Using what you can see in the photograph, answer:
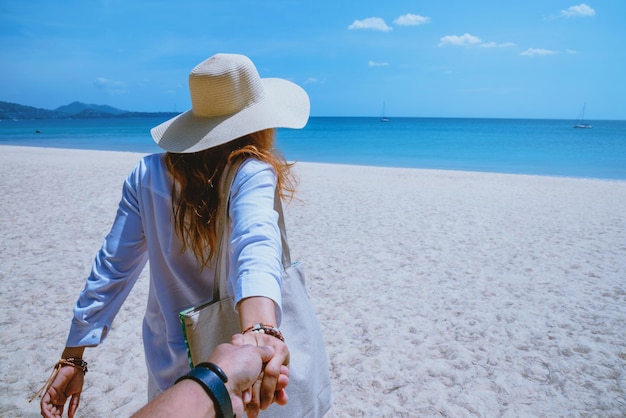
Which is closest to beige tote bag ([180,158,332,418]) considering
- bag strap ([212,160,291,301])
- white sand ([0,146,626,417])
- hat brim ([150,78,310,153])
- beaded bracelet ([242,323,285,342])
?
bag strap ([212,160,291,301])

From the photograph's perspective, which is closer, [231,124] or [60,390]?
[231,124]

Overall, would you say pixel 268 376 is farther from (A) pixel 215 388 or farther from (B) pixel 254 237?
(B) pixel 254 237

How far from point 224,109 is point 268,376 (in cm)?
80

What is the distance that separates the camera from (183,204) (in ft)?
3.78

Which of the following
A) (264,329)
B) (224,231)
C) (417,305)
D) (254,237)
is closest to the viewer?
(264,329)

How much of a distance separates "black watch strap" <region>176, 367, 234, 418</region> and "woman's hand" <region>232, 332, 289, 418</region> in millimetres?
72

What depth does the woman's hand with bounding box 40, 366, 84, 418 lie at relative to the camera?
4.13ft

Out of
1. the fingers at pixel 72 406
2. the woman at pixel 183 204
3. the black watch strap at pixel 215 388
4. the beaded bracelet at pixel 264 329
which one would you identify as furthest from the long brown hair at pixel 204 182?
the fingers at pixel 72 406

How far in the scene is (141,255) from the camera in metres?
1.33

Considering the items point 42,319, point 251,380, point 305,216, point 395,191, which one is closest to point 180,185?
point 251,380

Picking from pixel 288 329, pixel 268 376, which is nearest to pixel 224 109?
pixel 288 329

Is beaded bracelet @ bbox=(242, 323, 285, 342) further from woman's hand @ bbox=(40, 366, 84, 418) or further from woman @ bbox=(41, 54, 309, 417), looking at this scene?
woman's hand @ bbox=(40, 366, 84, 418)

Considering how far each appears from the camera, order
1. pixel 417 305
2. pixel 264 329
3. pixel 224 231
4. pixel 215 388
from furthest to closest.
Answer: pixel 417 305 → pixel 224 231 → pixel 264 329 → pixel 215 388

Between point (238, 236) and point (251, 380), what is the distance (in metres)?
0.34
